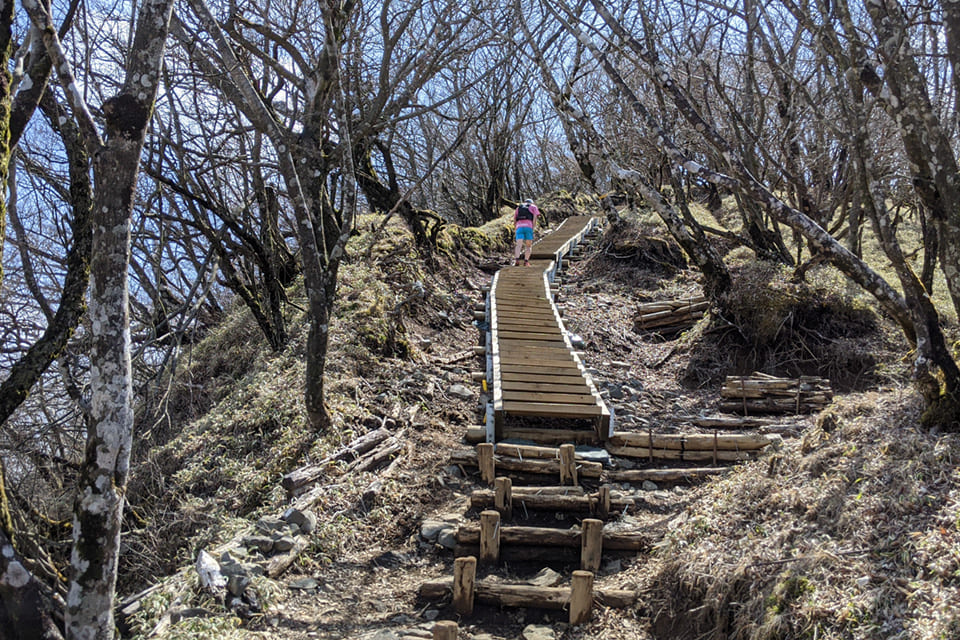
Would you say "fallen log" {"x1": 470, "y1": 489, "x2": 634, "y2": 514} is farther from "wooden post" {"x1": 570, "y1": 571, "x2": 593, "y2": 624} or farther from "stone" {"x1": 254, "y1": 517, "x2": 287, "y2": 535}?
"stone" {"x1": 254, "y1": 517, "x2": 287, "y2": 535}

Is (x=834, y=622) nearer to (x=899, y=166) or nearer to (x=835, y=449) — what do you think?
(x=835, y=449)

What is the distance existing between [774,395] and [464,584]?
5543mm

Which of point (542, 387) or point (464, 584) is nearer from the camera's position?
point (464, 584)

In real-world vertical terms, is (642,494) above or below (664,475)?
below

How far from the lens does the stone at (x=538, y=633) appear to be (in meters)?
4.58

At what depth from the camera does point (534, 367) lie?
957 centimetres

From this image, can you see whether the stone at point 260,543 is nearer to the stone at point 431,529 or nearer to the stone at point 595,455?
the stone at point 431,529

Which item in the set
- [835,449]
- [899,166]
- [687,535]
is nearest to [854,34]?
[835,449]

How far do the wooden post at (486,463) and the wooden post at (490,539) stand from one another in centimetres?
143

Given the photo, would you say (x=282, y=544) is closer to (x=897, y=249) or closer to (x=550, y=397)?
(x=550, y=397)

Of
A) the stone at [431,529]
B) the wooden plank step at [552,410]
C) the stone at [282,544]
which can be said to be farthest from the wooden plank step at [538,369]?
the stone at [282,544]

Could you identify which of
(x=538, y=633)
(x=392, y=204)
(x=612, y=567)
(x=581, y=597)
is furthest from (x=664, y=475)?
(x=392, y=204)

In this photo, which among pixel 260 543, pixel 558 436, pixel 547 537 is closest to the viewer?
pixel 260 543

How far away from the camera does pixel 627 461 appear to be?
24.5 ft
